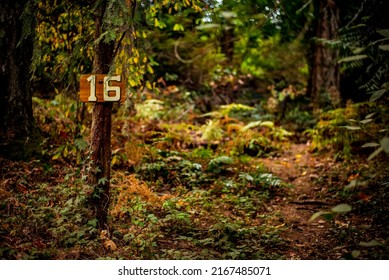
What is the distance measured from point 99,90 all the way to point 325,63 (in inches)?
345

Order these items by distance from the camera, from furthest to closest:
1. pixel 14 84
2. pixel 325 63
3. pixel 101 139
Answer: pixel 325 63, pixel 14 84, pixel 101 139

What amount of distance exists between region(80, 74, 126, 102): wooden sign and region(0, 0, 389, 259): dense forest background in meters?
0.11

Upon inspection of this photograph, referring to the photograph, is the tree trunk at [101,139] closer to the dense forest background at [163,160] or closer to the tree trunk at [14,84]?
the dense forest background at [163,160]

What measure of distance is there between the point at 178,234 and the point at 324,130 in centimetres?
536

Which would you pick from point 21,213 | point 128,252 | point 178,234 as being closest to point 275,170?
point 178,234

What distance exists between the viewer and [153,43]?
11.5 metres

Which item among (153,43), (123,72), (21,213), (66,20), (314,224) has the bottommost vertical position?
(314,224)

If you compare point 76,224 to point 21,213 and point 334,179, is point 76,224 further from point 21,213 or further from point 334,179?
point 334,179

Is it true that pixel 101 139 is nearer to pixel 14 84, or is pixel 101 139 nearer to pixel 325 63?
pixel 14 84

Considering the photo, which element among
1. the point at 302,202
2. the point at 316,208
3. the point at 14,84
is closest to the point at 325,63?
the point at 302,202

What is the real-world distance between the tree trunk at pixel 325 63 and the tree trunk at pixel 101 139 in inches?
298

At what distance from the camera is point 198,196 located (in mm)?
6148

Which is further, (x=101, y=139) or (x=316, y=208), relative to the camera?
(x=316, y=208)

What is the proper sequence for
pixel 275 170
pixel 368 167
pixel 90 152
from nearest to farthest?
pixel 90 152 < pixel 368 167 < pixel 275 170
